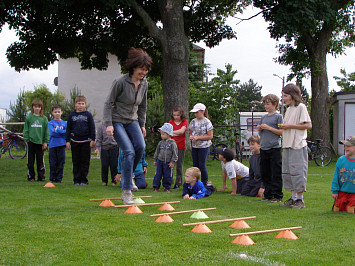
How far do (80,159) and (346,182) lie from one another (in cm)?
567

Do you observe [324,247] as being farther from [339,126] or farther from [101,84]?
[101,84]

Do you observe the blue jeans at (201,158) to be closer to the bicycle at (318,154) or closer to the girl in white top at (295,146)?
the girl in white top at (295,146)

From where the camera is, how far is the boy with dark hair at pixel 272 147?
23.4 feet

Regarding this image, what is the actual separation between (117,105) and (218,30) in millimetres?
14930

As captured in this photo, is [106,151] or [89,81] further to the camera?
[89,81]

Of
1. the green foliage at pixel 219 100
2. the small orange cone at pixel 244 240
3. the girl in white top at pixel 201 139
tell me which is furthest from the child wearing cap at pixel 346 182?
the green foliage at pixel 219 100

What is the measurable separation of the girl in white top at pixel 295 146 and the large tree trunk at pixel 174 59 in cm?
928

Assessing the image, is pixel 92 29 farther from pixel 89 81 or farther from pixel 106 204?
pixel 89 81

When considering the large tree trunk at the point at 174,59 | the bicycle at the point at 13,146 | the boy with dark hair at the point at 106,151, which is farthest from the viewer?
the bicycle at the point at 13,146

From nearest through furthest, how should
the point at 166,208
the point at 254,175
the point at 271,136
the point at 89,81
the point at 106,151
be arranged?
the point at 166,208 → the point at 271,136 → the point at 254,175 → the point at 106,151 → the point at 89,81

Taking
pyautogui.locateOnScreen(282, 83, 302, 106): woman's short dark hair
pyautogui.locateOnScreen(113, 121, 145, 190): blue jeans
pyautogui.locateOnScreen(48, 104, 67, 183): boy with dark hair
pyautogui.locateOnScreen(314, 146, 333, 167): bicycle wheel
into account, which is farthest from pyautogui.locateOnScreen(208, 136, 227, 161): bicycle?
pyautogui.locateOnScreen(113, 121, 145, 190): blue jeans

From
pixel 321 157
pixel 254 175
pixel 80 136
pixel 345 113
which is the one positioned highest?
pixel 345 113

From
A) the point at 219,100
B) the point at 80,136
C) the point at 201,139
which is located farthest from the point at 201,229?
the point at 219,100

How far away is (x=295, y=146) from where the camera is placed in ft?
21.4
